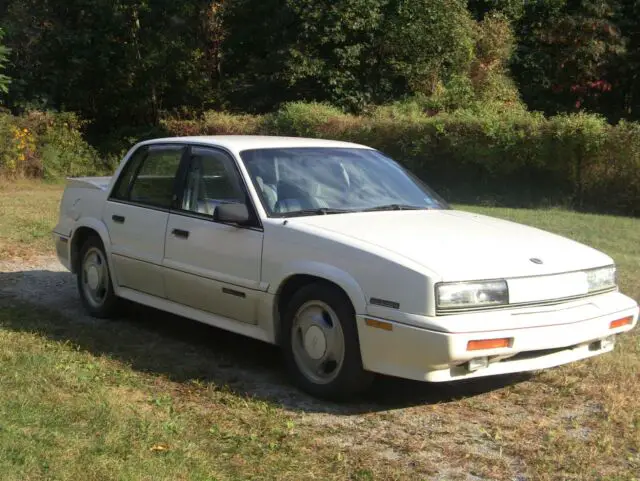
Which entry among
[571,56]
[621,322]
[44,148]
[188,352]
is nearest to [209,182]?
[188,352]

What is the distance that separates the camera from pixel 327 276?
4.80 m

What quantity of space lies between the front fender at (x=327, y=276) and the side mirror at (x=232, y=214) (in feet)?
1.65

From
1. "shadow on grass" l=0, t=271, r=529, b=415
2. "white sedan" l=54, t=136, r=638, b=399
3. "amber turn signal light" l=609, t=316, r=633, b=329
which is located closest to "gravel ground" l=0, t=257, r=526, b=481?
"shadow on grass" l=0, t=271, r=529, b=415

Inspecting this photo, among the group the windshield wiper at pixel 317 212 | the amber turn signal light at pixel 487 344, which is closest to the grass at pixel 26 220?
the windshield wiper at pixel 317 212

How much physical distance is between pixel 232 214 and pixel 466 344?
185cm

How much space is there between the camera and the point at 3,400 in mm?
4488

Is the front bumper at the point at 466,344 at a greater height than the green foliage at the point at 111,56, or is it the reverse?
the green foliage at the point at 111,56

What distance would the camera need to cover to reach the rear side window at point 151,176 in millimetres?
6340

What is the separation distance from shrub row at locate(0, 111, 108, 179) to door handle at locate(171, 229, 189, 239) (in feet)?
54.6

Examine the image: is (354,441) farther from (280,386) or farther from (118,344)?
(118,344)

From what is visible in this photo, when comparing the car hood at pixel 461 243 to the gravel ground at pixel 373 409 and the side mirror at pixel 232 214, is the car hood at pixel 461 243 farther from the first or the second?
the gravel ground at pixel 373 409

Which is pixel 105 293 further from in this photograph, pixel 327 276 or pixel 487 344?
pixel 487 344

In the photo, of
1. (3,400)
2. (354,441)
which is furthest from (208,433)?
(3,400)

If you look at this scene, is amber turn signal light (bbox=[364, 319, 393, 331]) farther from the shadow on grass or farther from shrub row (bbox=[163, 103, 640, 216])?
shrub row (bbox=[163, 103, 640, 216])
